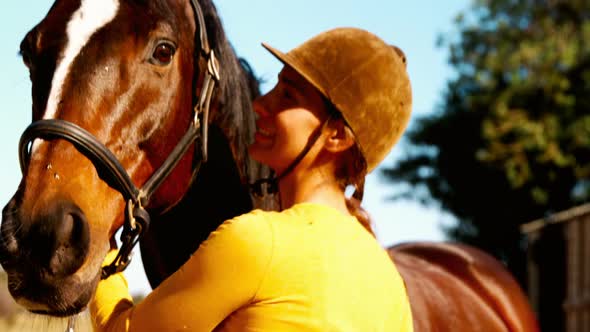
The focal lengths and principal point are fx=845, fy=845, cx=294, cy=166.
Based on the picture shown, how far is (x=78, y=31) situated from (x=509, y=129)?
18.8 meters

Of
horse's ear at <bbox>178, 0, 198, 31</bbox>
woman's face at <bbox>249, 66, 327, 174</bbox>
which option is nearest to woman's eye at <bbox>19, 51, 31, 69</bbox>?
horse's ear at <bbox>178, 0, 198, 31</bbox>

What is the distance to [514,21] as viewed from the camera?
76.2 ft

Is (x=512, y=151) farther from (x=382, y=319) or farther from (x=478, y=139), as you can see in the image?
(x=382, y=319)

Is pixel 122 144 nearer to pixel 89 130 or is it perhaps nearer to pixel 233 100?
pixel 89 130

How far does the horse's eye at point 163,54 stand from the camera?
2484mm

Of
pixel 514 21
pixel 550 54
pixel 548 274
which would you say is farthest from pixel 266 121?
pixel 514 21

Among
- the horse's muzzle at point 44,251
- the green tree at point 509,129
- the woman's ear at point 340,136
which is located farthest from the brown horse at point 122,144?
the green tree at point 509,129

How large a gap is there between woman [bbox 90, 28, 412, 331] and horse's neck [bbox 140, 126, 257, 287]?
2.23 feet

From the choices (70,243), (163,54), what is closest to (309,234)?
(70,243)

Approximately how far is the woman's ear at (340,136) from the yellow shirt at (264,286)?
25 cm

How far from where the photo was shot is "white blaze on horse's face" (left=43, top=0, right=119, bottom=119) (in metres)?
2.22

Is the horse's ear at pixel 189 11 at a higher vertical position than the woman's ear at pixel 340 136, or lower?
higher

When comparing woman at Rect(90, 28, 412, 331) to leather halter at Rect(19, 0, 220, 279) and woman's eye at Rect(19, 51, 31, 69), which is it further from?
woman's eye at Rect(19, 51, 31, 69)

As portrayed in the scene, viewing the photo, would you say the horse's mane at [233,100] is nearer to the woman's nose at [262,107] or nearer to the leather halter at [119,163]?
the leather halter at [119,163]
